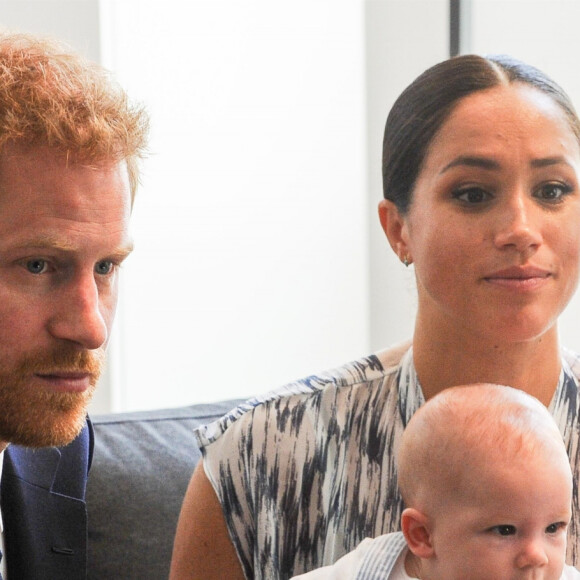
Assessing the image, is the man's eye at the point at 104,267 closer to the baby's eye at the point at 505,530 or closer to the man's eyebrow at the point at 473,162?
the man's eyebrow at the point at 473,162

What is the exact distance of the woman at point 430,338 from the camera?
189 cm

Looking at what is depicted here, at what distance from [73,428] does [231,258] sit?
233 cm

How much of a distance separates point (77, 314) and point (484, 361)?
74 cm

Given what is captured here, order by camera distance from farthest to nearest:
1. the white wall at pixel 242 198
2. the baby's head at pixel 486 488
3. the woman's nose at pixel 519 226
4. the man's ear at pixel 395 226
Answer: the white wall at pixel 242 198
the man's ear at pixel 395 226
the woman's nose at pixel 519 226
the baby's head at pixel 486 488

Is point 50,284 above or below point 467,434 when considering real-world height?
above

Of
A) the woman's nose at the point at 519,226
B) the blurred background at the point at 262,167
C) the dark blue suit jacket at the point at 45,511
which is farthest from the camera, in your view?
the blurred background at the point at 262,167

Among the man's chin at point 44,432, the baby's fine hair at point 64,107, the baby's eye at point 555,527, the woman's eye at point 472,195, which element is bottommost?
the baby's eye at point 555,527

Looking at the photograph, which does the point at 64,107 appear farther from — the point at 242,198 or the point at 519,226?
the point at 242,198

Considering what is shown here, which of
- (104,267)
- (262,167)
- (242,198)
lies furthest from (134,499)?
(262,167)

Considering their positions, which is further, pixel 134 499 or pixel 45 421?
pixel 134 499

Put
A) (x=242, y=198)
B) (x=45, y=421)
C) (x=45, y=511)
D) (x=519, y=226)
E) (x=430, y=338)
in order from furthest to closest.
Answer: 1. (x=242, y=198)
2. (x=45, y=511)
3. (x=430, y=338)
4. (x=45, y=421)
5. (x=519, y=226)

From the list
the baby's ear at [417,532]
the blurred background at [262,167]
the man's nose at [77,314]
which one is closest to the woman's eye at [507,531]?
the baby's ear at [417,532]

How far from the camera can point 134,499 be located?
8.30 ft

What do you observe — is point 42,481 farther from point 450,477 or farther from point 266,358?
point 266,358
